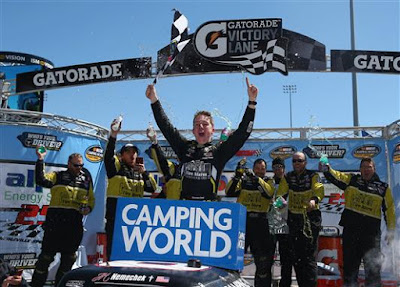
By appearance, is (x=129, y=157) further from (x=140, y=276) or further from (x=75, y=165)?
(x=140, y=276)

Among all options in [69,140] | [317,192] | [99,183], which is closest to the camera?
[317,192]

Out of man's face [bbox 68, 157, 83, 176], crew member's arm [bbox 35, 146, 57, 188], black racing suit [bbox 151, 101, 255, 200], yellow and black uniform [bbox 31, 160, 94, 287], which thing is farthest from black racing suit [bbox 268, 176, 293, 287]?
crew member's arm [bbox 35, 146, 57, 188]

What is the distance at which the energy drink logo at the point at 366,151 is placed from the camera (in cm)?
1031

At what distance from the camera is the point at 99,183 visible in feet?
34.4

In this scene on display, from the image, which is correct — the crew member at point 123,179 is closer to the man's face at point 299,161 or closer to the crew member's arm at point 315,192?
the man's face at point 299,161

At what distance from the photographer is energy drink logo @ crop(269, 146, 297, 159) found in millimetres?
10727

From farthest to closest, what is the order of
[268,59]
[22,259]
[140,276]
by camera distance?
[268,59]
[22,259]
[140,276]

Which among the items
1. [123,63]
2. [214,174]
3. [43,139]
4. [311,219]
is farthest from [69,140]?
[214,174]

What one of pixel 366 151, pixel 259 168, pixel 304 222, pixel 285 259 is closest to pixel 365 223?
pixel 304 222

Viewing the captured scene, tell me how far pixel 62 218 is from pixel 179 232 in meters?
3.61

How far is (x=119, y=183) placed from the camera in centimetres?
653

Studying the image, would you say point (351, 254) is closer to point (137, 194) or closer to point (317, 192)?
point (317, 192)

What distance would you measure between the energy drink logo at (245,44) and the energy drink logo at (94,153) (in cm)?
302

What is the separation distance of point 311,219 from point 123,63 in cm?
558
